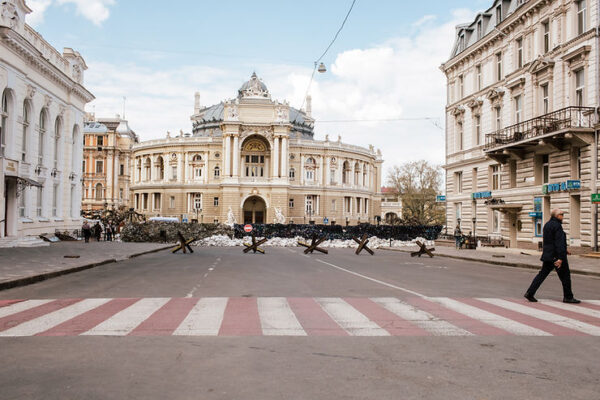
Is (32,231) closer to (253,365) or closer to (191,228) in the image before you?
(191,228)

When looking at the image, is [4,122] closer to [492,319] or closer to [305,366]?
[492,319]

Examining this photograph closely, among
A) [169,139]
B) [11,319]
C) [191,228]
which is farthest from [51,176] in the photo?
[169,139]

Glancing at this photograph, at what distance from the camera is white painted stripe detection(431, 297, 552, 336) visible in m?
7.55

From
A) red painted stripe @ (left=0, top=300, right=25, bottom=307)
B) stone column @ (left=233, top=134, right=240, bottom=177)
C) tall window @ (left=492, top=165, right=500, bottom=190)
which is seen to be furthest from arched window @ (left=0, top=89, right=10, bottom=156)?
stone column @ (left=233, top=134, right=240, bottom=177)

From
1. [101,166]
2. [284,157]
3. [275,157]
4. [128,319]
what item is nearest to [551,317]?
[128,319]

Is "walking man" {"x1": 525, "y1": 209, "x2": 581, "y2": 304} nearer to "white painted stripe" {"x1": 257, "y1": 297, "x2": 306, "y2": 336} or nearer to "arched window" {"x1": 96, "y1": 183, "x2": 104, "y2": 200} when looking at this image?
"white painted stripe" {"x1": 257, "y1": 297, "x2": 306, "y2": 336}

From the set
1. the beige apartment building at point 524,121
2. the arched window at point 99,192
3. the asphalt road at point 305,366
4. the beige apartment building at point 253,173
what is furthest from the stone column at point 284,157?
the asphalt road at point 305,366

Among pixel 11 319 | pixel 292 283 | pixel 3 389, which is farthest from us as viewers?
pixel 292 283

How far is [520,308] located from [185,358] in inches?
257

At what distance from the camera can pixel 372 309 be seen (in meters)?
9.46

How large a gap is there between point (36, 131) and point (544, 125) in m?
29.6

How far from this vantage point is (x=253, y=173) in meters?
87.8

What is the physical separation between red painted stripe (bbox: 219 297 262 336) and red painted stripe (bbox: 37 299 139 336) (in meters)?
1.85

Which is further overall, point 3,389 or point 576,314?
point 576,314
